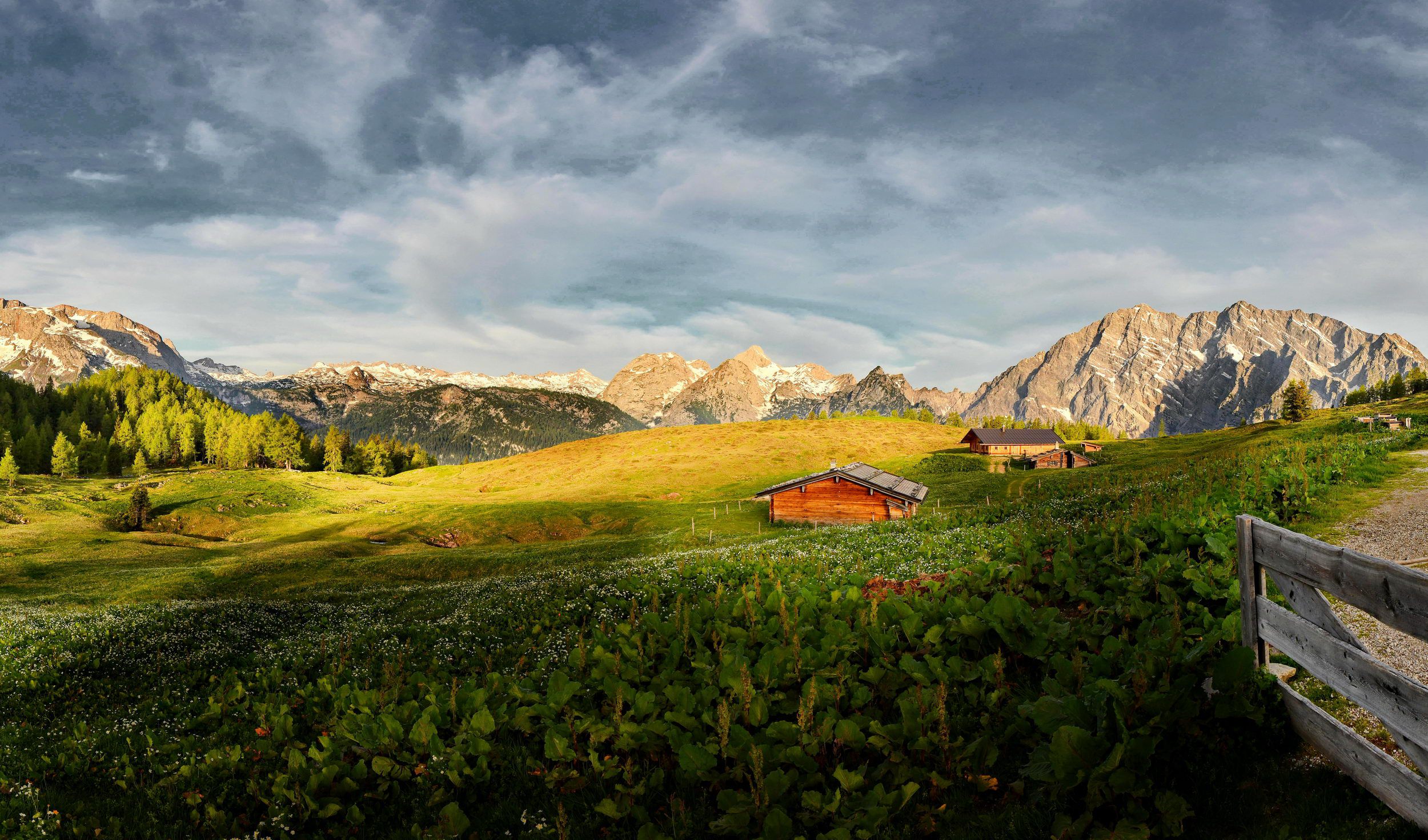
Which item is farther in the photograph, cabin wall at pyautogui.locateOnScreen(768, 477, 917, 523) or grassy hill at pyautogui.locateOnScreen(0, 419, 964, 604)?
cabin wall at pyautogui.locateOnScreen(768, 477, 917, 523)

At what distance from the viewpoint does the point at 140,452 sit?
137500 millimetres

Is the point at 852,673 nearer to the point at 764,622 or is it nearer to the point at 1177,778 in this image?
the point at 764,622

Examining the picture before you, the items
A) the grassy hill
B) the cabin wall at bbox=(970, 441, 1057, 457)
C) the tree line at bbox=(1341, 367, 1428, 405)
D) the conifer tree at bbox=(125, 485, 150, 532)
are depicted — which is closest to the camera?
the grassy hill

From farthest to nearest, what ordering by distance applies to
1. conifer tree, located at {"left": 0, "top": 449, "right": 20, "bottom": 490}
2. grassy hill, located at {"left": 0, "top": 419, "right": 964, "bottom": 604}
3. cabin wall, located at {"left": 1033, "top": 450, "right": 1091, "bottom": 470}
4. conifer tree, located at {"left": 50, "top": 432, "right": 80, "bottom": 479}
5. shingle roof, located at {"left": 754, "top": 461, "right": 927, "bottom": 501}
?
conifer tree, located at {"left": 50, "top": 432, "right": 80, "bottom": 479} → cabin wall, located at {"left": 1033, "top": 450, "right": 1091, "bottom": 470} → conifer tree, located at {"left": 0, "top": 449, "right": 20, "bottom": 490} → shingle roof, located at {"left": 754, "top": 461, "right": 927, "bottom": 501} → grassy hill, located at {"left": 0, "top": 419, "right": 964, "bottom": 604}

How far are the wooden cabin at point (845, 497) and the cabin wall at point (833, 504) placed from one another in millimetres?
54

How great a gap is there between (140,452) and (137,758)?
17732 centimetres

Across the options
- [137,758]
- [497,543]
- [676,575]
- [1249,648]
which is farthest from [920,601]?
[497,543]

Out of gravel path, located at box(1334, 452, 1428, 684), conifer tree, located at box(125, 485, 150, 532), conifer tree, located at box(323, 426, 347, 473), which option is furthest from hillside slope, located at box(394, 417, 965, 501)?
gravel path, located at box(1334, 452, 1428, 684)

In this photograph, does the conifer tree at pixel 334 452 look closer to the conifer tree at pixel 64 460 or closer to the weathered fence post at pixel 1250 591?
the conifer tree at pixel 64 460

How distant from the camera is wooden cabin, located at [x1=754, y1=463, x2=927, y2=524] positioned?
5666 centimetres

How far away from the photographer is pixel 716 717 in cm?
661

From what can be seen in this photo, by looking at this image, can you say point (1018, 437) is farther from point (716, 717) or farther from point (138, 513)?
point (138, 513)

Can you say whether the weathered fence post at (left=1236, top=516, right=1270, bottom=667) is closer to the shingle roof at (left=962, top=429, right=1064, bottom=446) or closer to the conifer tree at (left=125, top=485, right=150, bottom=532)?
the conifer tree at (left=125, top=485, right=150, bottom=532)

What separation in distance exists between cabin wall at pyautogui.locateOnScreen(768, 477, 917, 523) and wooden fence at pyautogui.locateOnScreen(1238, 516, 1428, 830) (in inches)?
1982
